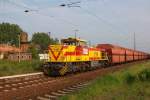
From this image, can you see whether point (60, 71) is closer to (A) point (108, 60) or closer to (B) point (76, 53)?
(B) point (76, 53)

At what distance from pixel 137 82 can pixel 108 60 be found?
84.7ft

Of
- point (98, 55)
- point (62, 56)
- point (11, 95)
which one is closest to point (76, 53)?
point (62, 56)

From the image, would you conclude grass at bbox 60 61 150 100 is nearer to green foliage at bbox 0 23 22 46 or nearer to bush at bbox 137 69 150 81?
bush at bbox 137 69 150 81

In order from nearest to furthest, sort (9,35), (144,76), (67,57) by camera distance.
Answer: (144,76) → (67,57) → (9,35)

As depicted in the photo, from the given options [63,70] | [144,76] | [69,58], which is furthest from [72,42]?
[144,76]

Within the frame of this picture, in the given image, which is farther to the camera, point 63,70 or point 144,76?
point 63,70

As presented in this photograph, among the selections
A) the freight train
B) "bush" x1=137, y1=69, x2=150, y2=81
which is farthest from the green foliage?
"bush" x1=137, y1=69, x2=150, y2=81

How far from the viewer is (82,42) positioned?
2981 centimetres

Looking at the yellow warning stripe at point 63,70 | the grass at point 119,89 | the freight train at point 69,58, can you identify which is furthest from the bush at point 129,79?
the freight train at point 69,58

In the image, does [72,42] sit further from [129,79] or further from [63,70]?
[129,79]

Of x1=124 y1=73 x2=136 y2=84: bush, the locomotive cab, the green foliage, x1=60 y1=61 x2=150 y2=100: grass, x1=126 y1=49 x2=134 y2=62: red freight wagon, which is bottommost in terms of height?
x1=60 y1=61 x2=150 y2=100: grass

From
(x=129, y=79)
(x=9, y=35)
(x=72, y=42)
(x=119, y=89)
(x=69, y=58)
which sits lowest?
(x=119, y=89)

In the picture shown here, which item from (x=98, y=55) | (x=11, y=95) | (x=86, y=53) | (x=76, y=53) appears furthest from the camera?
(x=98, y=55)

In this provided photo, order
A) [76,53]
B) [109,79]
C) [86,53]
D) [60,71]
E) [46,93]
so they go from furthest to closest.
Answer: [86,53], [76,53], [60,71], [109,79], [46,93]
